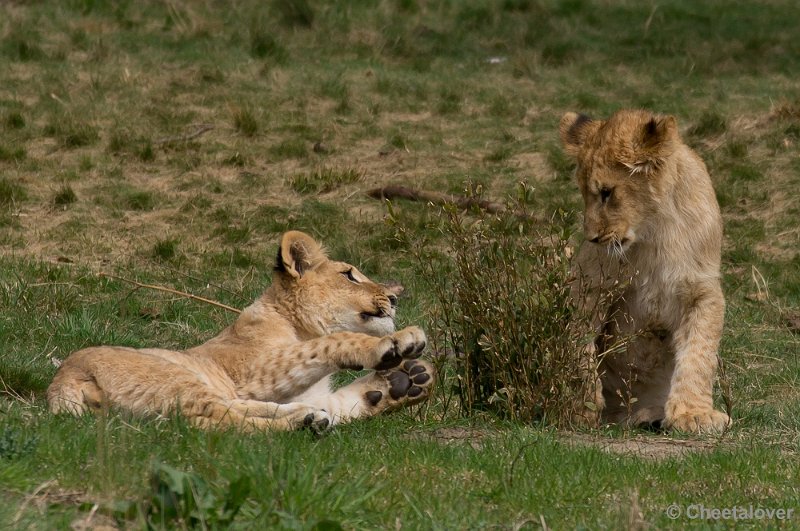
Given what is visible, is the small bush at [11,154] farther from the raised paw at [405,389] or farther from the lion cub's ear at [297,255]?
the raised paw at [405,389]

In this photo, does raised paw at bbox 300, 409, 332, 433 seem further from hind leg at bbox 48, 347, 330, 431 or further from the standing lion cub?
the standing lion cub

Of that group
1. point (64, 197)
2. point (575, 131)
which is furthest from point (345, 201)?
point (575, 131)

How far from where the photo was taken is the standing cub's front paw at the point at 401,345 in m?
5.75

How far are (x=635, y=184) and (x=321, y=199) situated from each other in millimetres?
4983

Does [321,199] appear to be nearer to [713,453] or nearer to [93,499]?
[713,453]

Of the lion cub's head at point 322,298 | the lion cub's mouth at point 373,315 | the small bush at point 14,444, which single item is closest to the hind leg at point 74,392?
the small bush at point 14,444

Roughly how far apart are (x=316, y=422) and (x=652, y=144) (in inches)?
100

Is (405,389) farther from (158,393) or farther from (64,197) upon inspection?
(64,197)

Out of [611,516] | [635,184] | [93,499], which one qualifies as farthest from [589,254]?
[93,499]

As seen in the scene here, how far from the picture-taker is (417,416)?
6152 millimetres

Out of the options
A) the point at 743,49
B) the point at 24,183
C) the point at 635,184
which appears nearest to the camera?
the point at 635,184

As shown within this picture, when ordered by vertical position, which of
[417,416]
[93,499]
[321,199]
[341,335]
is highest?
[93,499]

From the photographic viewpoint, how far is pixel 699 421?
6191mm

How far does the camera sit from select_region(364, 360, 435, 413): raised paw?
6086 millimetres
